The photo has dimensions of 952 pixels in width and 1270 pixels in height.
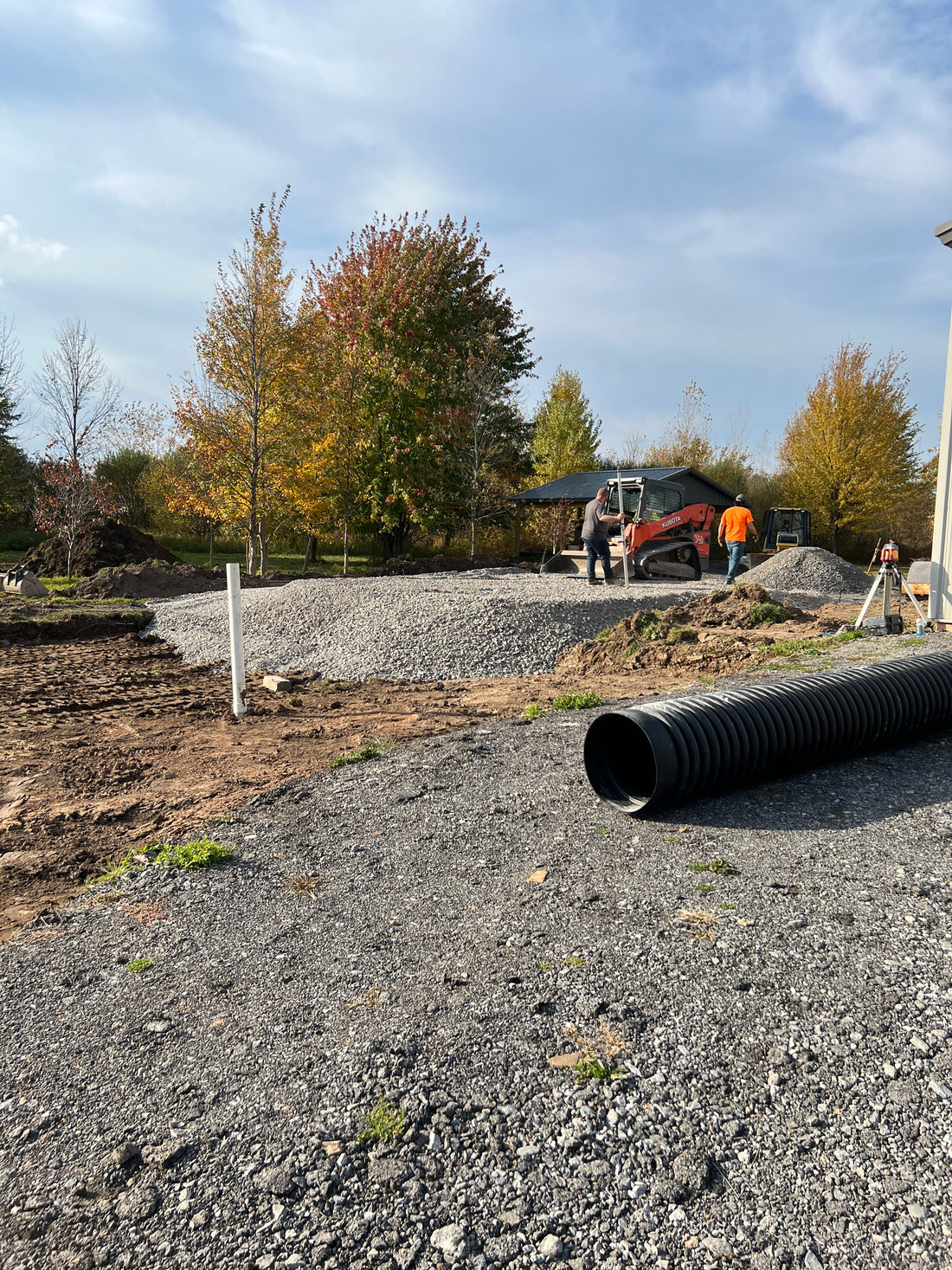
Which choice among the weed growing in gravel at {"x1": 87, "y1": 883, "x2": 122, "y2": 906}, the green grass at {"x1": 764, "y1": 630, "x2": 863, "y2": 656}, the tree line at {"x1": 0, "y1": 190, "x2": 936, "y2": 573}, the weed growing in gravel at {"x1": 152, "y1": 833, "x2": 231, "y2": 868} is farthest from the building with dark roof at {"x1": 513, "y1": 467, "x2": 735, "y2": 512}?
the weed growing in gravel at {"x1": 87, "y1": 883, "x2": 122, "y2": 906}

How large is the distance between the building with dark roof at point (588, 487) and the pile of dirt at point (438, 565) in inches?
213

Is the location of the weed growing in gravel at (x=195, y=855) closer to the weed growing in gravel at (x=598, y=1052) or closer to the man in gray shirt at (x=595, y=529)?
the weed growing in gravel at (x=598, y=1052)

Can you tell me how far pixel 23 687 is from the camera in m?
9.30

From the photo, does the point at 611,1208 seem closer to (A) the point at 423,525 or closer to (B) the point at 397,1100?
(B) the point at 397,1100

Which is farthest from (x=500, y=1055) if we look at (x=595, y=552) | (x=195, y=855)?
(x=595, y=552)

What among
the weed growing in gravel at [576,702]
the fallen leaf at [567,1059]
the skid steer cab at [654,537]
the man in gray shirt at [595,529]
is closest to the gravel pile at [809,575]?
the skid steer cab at [654,537]

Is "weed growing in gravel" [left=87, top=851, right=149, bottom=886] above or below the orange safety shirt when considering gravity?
below

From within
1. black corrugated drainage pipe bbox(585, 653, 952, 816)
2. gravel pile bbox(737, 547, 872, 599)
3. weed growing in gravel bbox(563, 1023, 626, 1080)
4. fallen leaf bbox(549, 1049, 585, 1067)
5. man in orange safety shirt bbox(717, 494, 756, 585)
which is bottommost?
fallen leaf bbox(549, 1049, 585, 1067)

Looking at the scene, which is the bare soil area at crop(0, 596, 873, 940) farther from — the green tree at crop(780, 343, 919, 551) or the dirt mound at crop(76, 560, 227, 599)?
the green tree at crop(780, 343, 919, 551)

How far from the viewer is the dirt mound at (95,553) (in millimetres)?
20516

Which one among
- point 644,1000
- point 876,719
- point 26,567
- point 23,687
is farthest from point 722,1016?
point 26,567

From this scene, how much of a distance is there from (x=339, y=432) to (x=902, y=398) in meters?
23.7

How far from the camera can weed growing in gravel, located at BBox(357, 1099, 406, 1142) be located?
92.7 inches

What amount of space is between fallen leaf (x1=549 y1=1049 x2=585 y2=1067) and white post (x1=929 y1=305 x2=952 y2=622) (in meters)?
8.95
